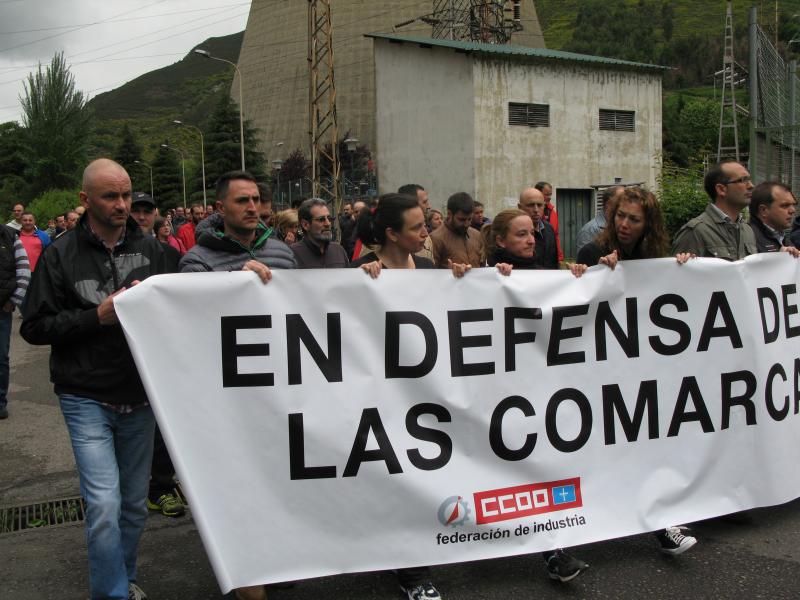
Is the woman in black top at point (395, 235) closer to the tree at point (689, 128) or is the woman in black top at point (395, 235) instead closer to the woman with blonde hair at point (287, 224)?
the woman with blonde hair at point (287, 224)

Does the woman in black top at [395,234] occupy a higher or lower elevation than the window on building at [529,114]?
lower

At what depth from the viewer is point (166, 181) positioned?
82625mm

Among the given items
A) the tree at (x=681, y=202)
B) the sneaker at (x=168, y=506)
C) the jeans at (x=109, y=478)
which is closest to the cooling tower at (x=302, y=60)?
the tree at (x=681, y=202)

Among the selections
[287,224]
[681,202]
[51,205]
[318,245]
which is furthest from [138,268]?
[51,205]

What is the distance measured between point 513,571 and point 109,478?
189 centimetres

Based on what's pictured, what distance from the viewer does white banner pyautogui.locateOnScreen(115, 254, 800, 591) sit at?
3580mm

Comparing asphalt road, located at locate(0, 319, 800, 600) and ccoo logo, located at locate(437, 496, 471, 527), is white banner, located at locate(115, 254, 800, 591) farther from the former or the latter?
asphalt road, located at locate(0, 319, 800, 600)

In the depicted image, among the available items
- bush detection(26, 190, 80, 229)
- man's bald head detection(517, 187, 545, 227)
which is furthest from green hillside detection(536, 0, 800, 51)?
man's bald head detection(517, 187, 545, 227)

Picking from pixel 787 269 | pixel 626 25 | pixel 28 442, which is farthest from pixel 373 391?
pixel 626 25

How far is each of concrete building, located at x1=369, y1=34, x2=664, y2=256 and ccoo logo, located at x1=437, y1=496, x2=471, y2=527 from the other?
22652mm

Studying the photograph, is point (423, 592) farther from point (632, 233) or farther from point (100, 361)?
point (632, 233)

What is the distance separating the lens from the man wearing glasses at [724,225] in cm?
498

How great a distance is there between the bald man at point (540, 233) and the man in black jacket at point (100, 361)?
3442 millimetres

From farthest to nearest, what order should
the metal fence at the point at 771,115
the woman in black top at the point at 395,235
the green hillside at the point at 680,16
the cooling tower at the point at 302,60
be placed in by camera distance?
1. the green hillside at the point at 680,16
2. the cooling tower at the point at 302,60
3. the metal fence at the point at 771,115
4. the woman in black top at the point at 395,235
